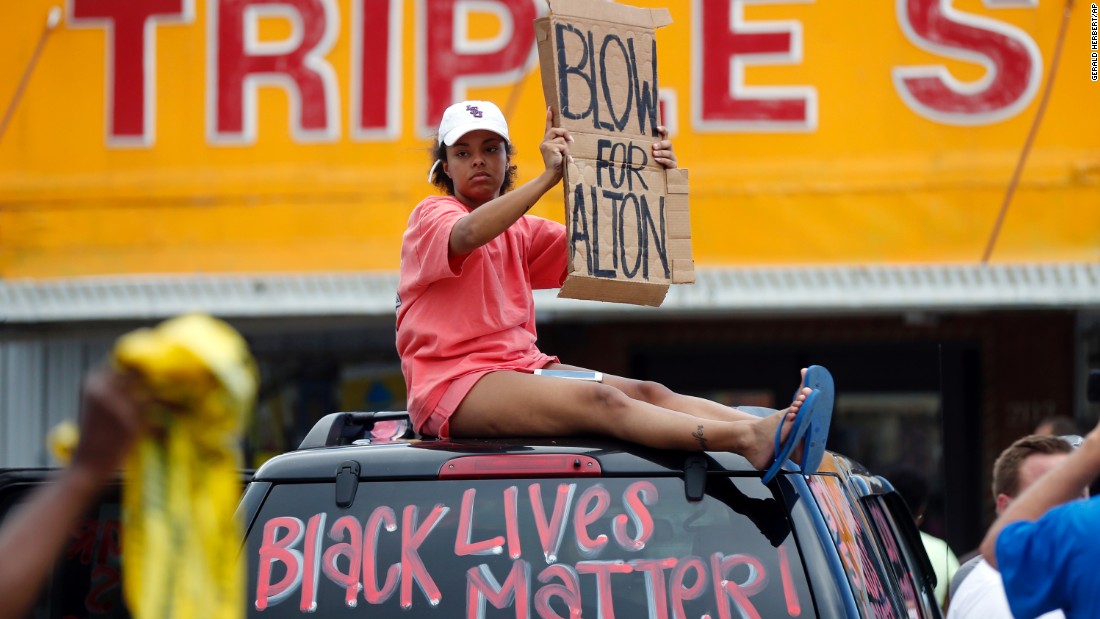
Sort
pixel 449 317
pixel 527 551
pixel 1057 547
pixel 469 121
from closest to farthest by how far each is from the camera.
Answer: pixel 1057 547 → pixel 527 551 → pixel 449 317 → pixel 469 121

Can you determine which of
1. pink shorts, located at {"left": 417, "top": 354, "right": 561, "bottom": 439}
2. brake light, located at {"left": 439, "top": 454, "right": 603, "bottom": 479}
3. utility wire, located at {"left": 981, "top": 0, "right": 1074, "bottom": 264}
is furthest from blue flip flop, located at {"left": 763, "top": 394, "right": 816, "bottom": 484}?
utility wire, located at {"left": 981, "top": 0, "right": 1074, "bottom": 264}

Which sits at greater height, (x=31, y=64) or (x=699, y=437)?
(x=31, y=64)

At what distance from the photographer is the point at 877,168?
8.87 metres

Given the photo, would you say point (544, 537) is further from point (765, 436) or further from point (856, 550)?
point (856, 550)

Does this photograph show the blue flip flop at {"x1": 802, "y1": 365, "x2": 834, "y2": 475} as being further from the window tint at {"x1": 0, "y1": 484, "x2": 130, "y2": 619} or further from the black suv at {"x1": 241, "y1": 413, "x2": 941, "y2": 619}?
the window tint at {"x1": 0, "y1": 484, "x2": 130, "y2": 619}

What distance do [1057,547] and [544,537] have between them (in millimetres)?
1093

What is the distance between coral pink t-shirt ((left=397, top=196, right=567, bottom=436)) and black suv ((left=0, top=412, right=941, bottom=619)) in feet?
1.65

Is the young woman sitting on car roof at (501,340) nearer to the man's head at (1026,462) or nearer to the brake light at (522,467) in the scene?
the brake light at (522,467)

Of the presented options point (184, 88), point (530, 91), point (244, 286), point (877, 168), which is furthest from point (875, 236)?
point (184, 88)

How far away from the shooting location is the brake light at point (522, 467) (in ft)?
11.0

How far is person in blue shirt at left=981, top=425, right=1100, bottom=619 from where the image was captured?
2783 millimetres

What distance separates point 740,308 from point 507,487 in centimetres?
566

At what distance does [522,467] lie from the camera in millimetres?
3363

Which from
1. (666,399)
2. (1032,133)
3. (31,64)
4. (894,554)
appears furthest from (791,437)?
(31,64)
